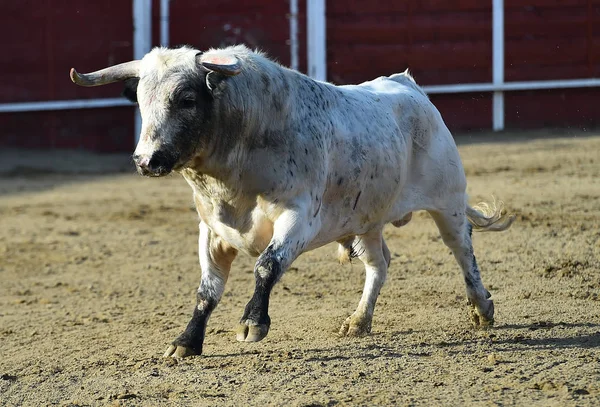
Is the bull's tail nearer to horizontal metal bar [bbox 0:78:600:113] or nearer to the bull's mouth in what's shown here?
the bull's mouth

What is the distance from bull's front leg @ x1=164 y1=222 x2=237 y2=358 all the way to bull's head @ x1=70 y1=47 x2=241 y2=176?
572 mm

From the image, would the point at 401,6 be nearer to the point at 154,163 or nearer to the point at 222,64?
the point at 222,64

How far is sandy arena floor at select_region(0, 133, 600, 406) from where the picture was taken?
12.1 feet

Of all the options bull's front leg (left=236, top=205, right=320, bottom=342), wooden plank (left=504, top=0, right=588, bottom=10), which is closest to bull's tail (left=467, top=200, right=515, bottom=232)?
A: bull's front leg (left=236, top=205, right=320, bottom=342)

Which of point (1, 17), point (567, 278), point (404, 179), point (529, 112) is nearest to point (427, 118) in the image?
point (404, 179)

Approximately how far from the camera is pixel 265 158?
405 cm

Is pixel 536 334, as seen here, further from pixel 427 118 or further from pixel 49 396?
pixel 49 396

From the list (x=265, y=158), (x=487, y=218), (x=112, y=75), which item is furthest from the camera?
(x=487, y=218)

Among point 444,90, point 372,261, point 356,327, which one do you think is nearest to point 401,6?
point 444,90

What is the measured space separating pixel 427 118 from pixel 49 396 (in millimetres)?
2055

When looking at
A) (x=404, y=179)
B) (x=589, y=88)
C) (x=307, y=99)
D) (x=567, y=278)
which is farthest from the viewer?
(x=589, y=88)

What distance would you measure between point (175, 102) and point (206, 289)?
0.82m

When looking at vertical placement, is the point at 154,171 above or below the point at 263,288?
above

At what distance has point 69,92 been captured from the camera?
37.5 ft
